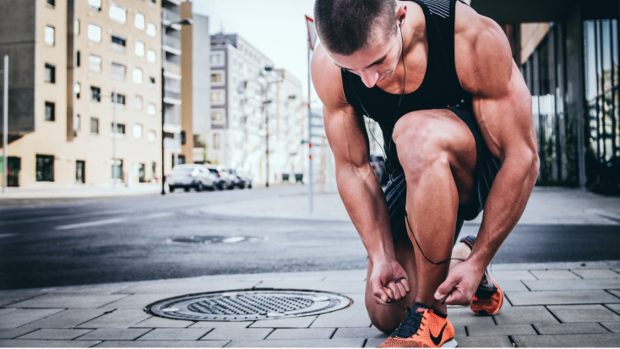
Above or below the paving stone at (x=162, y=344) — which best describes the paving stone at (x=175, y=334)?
below

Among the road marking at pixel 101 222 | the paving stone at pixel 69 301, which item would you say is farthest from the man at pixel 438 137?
the road marking at pixel 101 222

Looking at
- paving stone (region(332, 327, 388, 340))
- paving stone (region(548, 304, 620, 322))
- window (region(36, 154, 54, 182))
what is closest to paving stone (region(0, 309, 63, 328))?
paving stone (region(332, 327, 388, 340))

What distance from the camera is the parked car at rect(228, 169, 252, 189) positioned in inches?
1596

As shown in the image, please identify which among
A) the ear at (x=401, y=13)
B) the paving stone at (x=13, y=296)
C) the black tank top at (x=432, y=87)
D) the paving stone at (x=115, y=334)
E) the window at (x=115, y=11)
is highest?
Answer: the window at (x=115, y=11)

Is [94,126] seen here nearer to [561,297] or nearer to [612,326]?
[561,297]

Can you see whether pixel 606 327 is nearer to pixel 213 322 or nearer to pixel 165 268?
pixel 213 322

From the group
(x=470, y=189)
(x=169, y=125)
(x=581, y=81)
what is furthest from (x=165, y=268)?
(x=169, y=125)

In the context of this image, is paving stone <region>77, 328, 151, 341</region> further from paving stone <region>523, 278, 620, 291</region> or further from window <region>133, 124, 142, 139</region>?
window <region>133, 124, 142, 139</region>

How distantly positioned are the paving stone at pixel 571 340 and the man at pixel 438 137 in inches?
11.2

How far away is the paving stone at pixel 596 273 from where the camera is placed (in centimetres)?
Answer: 373

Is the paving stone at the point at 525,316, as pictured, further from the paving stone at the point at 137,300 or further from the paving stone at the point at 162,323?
the paving stone at the point at 137,300

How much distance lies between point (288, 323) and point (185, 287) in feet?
4.56

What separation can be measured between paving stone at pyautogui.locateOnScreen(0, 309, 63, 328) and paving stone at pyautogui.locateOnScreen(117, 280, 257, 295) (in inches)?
25.0

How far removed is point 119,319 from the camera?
2.86 meters
